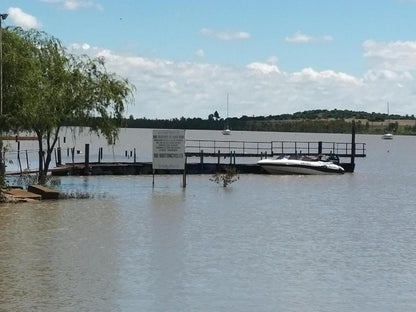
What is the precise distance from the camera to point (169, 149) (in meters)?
46.0

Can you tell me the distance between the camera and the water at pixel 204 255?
612 inches

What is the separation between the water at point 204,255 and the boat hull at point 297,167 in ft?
82.6

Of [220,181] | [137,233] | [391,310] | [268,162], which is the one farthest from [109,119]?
[391,310]

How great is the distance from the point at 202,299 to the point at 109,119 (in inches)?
1109

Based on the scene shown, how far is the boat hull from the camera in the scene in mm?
65875

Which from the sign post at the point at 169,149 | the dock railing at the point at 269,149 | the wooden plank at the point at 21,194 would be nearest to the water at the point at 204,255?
the wooden plank at the point at 21,194

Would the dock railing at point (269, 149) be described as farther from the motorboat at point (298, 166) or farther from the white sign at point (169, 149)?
the white sign at point (169, 149)

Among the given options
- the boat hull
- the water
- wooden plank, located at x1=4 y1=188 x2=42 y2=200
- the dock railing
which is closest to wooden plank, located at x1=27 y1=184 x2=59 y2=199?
wooden plank, located at x1=4 y1=188 x2=42 y2=200

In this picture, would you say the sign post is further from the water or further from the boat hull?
the boat hull

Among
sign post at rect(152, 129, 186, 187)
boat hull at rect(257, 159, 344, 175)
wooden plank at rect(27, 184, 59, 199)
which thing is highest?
sign post at rect(152, 129, 186, 187)

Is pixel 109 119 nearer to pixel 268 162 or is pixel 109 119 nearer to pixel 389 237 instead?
pixel 389 237

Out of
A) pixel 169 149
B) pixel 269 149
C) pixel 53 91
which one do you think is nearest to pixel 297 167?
pixel 169 149

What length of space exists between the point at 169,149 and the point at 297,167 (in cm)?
2242

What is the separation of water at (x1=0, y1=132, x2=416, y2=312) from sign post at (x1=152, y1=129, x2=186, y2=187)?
548 cm
